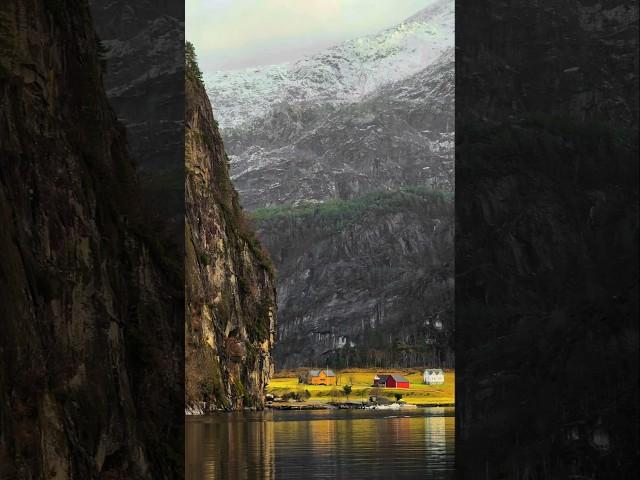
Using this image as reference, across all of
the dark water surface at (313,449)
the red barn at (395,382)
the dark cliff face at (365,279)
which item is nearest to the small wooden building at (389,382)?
the red barn at (395,382)

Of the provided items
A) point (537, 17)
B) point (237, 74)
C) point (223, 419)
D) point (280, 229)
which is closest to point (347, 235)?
point (280, 229)

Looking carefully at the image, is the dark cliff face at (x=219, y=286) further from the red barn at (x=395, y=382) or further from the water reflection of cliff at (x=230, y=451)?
the red barn at (x=395, y=382)

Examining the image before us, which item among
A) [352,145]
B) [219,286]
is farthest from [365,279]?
[219,286]

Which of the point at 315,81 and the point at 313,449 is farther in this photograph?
the point at 315,81

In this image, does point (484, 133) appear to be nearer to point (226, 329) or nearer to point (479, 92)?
point (479, 92)

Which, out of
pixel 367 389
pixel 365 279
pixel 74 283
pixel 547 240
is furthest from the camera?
pixel 365 279

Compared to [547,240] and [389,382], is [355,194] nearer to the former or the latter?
[389,382]

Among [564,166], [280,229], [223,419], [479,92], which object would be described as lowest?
[223,419]
